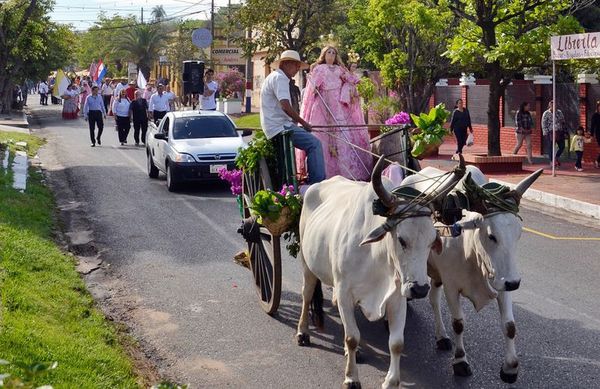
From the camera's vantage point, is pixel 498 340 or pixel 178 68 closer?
pixel 498 340

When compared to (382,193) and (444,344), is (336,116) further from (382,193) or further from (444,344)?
(382,193)

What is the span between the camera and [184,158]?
18.9m

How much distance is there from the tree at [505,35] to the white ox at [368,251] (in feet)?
51.5

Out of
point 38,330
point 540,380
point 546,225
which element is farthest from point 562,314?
point 546,225

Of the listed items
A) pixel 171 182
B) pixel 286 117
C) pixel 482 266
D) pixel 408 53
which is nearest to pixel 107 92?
pixel 408 53

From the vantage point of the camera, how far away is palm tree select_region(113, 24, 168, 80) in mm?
74500

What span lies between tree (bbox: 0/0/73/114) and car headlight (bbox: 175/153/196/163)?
45.9 feet

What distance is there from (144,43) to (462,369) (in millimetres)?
69959

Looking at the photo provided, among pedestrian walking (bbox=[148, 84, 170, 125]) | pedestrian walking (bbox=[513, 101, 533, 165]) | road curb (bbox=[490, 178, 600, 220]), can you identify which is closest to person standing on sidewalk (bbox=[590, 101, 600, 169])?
pedestrian walking (bbox=[513, 101, 533, 165])

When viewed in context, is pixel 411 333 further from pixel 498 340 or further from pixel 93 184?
pixel 93 184

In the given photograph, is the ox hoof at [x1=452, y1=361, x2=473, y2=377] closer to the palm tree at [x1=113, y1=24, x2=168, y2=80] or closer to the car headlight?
the car headlight

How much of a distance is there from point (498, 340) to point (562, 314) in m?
1.21

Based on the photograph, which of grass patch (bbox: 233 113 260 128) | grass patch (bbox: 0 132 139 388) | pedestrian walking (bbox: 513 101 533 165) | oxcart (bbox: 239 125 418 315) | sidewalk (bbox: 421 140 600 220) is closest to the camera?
grass patch (bbox: 0 132 139 388)

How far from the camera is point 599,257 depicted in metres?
12.4
